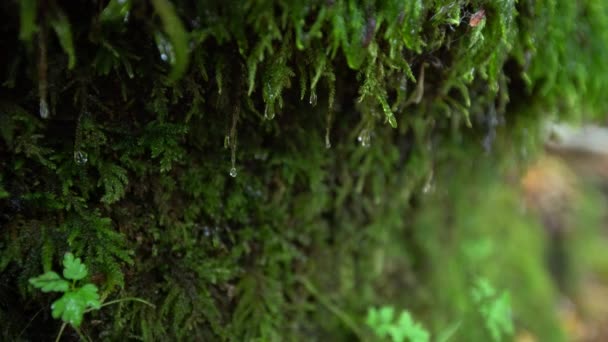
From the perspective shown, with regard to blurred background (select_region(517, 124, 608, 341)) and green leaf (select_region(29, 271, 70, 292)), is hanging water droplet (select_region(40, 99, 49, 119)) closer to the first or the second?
green leaf (select_region(29, 271, 70, 292))

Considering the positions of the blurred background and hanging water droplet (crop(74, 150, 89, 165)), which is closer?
hanging water droplet (crop(74, 150, 89, 165))

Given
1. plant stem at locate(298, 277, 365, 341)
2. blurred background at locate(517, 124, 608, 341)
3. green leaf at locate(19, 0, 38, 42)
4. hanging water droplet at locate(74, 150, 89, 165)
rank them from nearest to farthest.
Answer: green leaf at locate(19, 0, 38, 42) → hanging water droplet at locate(74, 150, 89, 165) → plant stem at locate(298, 277, 365, 341) → blurred background at locate(517, 124, 608, 341)

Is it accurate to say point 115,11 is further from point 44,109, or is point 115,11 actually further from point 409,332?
point 409,332

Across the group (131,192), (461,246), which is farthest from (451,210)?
(131,192)

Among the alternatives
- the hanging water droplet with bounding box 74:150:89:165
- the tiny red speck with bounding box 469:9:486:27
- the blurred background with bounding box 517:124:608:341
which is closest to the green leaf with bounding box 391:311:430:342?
the tiny red speck with bounding box 469:9:486:27

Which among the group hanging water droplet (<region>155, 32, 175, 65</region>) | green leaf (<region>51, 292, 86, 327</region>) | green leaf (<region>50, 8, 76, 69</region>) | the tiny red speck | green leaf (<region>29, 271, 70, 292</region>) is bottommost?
green leaf (<region>51, 292, 86, 327</region>)

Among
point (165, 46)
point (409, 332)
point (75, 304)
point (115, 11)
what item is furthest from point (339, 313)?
point (115, 11)
